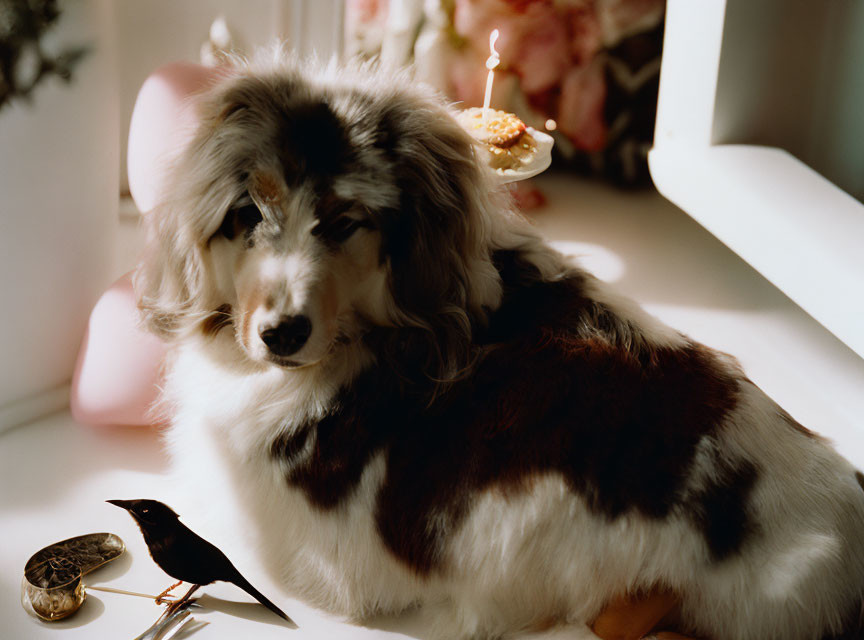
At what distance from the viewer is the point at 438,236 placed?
0.96m

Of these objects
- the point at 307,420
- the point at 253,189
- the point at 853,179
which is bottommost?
the point at 307,420

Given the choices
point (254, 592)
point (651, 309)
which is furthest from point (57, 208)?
point (651, 309)

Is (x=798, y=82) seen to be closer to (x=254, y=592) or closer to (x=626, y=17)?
(x=626, y=17)

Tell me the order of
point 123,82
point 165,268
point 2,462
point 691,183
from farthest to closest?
point 123,82
point 691,183
point 2,462
point 165,268

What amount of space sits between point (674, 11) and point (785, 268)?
53 cm

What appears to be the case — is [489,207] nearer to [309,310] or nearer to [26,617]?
[309,310]

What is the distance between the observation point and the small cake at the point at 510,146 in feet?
4.79

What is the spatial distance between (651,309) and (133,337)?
Answer: 2.85 feet

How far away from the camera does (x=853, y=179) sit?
1525 mm

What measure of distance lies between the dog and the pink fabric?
0.85ft

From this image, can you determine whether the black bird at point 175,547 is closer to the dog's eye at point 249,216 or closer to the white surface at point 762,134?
the dog's eye at point 249,216

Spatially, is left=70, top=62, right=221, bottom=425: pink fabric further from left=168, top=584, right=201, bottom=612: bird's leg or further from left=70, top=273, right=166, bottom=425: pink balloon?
left=168, top=584, right=201, bottom=612: bird's leg

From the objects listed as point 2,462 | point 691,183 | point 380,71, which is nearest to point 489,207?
point 380,71

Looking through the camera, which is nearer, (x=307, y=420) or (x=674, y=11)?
(x=307, y=420)
